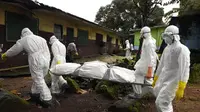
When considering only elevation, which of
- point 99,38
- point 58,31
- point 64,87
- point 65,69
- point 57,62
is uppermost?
point 99,38

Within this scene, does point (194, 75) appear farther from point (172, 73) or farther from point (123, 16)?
point (123, 16)

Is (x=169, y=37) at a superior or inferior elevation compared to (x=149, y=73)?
superior

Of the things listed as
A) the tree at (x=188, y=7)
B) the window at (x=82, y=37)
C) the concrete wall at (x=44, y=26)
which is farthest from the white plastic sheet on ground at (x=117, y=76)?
the window at (x=82, y=37)

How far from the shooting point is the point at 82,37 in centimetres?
1584

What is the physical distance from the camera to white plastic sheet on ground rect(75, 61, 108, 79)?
4.87 m

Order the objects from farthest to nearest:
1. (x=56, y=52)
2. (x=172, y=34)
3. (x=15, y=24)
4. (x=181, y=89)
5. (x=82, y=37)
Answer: (x=82, y=37)
(x=15, y=24)
(x=56, y=52)
(x=172, y=34)
(x=181, y=89)

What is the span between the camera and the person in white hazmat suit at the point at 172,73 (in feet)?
12.4

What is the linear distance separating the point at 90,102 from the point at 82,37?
411 inches

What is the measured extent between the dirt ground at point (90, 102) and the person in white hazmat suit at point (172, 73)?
1446 mm

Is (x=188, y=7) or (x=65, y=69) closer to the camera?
(x=65, y=69)

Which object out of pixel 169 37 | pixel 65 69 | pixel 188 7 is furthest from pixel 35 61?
pixel 188 7

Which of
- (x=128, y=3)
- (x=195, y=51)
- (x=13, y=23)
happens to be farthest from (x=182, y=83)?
(x=128, y=3)

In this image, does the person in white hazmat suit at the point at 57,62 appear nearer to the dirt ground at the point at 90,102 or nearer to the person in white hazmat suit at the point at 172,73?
the dirt ground at the point at 90,102

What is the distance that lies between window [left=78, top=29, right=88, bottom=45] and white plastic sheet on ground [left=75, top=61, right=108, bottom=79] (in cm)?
1023
